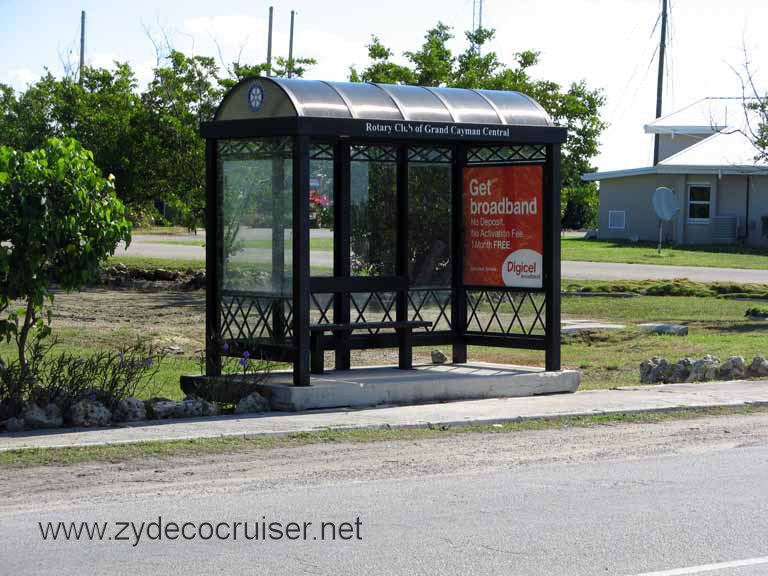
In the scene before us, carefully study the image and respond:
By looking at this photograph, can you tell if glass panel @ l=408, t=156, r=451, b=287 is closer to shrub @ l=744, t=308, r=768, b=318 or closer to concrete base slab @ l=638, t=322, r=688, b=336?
concrete base slab @ l=638, t=322, r=688, b=336

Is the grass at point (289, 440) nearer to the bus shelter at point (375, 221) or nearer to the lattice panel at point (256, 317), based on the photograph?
the bus shelter at point (375, 221)

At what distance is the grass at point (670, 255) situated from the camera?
1628 inches

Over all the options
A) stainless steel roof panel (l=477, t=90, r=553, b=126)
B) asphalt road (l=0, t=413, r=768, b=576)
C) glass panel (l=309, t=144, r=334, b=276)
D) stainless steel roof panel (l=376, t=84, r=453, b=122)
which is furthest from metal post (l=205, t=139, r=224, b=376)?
asphalt road (l=0, t=413, r=768, b=576)

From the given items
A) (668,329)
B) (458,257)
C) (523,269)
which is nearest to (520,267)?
(523,269)

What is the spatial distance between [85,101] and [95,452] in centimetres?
2282

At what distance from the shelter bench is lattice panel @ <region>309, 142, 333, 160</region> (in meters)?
1.86

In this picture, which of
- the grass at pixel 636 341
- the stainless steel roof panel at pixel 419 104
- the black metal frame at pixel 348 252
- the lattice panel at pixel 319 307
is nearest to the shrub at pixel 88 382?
the black metal frame at pixel 348 252

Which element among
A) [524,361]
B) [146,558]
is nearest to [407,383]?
[524,361]

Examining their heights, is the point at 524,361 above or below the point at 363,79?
below

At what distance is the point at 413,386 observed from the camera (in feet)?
43.2

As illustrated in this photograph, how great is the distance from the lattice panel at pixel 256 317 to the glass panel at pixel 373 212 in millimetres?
1382

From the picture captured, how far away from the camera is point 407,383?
43.2 feet

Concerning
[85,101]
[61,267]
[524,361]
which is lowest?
[524,361]

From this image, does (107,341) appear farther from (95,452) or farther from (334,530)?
(334,530)
